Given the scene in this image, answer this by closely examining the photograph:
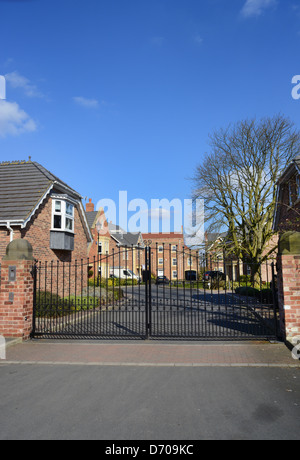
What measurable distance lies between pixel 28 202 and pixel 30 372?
10.8 meters

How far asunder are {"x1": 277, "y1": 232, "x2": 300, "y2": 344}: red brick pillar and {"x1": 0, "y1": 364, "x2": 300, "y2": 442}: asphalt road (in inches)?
65.2

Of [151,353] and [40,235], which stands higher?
[40,235]

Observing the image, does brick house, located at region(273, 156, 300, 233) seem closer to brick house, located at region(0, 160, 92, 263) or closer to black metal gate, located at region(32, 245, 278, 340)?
black metal gate, located at region(32, 245, 278, 340)

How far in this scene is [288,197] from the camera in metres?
21.1

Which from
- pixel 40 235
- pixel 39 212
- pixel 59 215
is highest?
pixel 59 215

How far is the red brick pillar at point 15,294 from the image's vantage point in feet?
27.7

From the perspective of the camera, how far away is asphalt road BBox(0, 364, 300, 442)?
369cm

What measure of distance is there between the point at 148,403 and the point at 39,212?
13265 millimetres

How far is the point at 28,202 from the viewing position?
15.4 meters

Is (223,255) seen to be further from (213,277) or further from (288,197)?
(213,277)

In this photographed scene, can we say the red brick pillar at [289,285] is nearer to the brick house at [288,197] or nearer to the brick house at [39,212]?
the brick house at [288,197]

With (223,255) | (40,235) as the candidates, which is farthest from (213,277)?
(40,235)

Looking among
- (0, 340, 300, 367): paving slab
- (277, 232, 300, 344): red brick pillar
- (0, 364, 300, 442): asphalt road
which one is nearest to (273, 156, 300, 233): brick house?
(277, 232, 300, 344): red brick pillar

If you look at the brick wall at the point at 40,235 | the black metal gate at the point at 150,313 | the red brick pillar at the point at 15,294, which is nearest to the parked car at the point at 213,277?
the black metal gate at the point at 150,313
